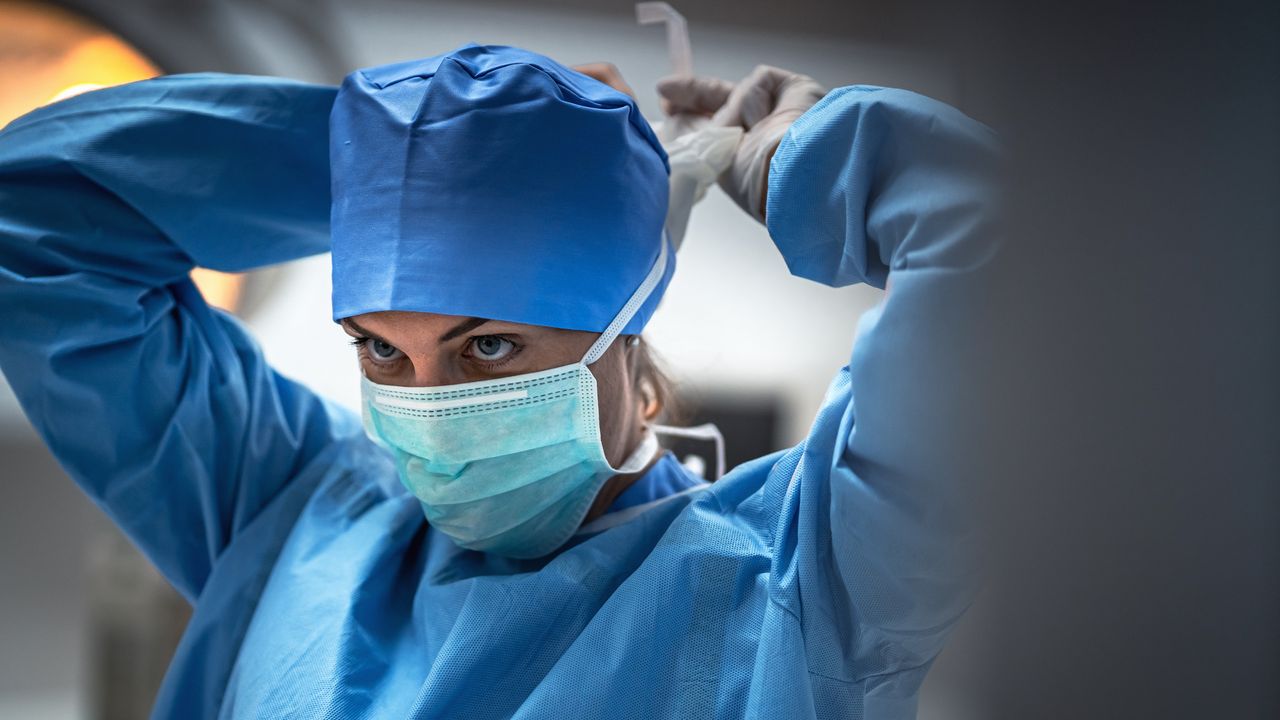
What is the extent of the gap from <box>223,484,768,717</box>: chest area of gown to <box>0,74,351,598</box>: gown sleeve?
199 mm

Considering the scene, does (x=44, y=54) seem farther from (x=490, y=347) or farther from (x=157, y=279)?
(x=490, y=347)

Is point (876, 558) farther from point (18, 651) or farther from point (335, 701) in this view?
point (18, 651)

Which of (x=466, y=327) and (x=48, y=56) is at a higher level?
(x=48, y=56)

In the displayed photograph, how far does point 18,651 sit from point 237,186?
79.1 inches

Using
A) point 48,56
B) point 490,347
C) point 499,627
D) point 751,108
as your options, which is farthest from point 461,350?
point 48,56

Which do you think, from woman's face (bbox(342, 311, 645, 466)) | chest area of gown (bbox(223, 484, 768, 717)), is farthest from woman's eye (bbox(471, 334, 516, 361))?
chest area of gown (bbox(223, 484, 768, 717))

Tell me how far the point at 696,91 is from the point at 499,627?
2.32ft

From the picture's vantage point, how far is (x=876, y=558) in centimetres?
85

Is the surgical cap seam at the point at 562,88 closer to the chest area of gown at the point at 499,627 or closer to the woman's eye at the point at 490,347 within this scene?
the woman's eye at the point at 490,347

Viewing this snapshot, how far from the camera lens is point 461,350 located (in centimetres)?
106

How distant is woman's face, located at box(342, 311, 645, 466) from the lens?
1.03 m

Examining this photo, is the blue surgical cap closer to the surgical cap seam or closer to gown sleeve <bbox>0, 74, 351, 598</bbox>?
the surgical cap seam

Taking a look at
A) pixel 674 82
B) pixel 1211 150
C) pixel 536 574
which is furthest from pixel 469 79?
pixel 1211 150

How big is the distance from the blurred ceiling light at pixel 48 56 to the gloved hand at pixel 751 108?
77 cm
